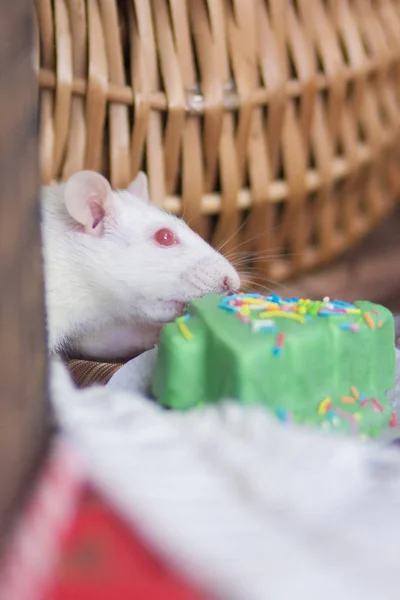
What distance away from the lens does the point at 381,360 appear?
74cm

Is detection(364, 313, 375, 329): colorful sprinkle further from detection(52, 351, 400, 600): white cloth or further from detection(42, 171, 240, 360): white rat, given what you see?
detection(42, 171, 240, 360): white rat

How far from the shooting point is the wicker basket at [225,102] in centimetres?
104

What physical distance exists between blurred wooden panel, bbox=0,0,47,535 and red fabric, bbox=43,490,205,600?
48 millimetres

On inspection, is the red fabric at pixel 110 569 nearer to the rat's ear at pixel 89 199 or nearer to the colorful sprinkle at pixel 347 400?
the colorful sprinkle at pixel 347 400

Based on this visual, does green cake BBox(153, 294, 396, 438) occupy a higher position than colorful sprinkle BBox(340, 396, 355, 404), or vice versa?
green cake BBox(153, 294, 396, 438)

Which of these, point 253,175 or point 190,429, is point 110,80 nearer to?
point 253,175

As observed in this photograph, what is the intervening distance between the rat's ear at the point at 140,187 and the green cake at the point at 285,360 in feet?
1.24

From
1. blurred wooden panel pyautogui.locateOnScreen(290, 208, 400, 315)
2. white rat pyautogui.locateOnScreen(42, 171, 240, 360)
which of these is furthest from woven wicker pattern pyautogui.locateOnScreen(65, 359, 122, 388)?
blurred wooden panel pyautogui.locateOnScreen(290, 208, 400, 315)

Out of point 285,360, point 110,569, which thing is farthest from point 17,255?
point 285,360

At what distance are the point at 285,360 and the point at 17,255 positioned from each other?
30 cm

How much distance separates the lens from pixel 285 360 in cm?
64

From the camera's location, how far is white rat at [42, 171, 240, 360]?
0.99 m

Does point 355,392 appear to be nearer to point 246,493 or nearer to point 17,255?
point 246,493

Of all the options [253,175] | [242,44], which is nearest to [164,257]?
[253,175]
